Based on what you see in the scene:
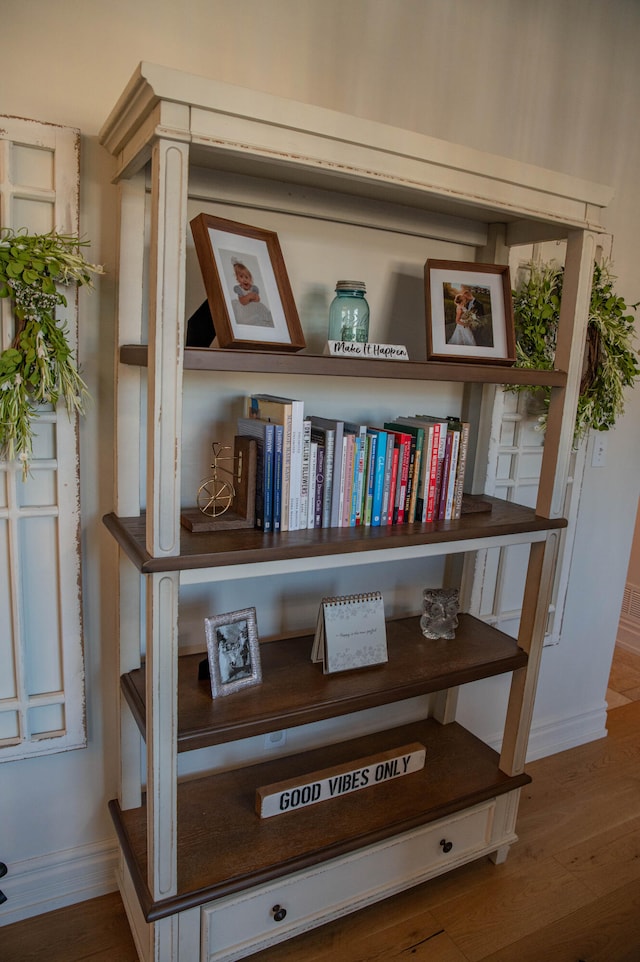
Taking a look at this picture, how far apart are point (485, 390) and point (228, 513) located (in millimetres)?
940

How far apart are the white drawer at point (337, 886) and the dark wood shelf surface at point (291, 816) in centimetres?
6

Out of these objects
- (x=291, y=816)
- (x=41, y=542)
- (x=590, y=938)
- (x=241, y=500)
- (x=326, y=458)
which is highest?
(x=326, y=458)

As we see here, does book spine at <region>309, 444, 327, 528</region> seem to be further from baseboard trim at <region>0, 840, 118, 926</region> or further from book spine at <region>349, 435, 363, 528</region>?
baseboard trim at <region>0, 840, 118, 926</region>

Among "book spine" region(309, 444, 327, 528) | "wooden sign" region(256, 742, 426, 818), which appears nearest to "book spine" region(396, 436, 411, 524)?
"book spine" region(309, 444, 327, 528)

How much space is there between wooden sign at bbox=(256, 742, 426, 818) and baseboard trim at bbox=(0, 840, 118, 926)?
49cm

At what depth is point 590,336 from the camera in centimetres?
201

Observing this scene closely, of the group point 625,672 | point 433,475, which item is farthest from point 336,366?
point 625,672

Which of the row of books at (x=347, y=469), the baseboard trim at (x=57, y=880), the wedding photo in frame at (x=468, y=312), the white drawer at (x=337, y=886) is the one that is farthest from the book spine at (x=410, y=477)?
the baseboard trim at (x=57, y=880)

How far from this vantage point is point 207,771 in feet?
6.07

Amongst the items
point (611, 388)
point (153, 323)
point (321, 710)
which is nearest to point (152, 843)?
point (321, 710)

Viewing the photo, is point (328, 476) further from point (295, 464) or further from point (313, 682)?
point (313, 682)

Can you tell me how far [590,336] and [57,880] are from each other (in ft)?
7.07

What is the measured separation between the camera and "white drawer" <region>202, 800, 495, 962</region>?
1526 mm

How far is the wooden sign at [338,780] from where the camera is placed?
1.67 m
